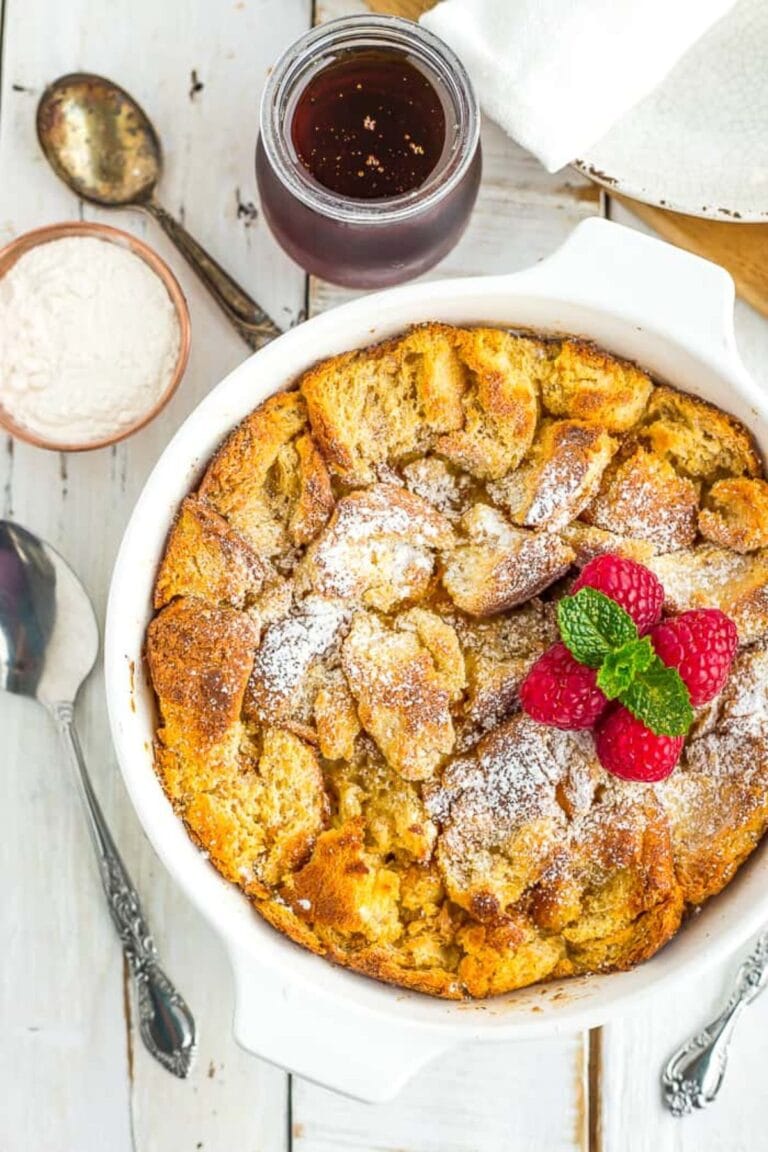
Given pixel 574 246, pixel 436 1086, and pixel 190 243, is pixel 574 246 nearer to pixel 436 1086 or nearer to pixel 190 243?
pixel 190 243

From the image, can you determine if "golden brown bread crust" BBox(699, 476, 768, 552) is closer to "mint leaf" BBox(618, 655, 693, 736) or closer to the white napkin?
"mint leaf" BBox(618, 655, 693, 736)

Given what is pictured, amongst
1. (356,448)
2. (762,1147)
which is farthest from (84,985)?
(762,1147)

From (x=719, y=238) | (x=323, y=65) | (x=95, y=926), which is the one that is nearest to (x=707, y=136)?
(x=719, y=238)

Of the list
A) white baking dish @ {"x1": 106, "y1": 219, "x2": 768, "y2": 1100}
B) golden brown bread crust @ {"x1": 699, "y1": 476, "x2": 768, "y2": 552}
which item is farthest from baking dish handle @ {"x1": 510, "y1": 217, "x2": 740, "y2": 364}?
golden brown bread crust @ {"x1": 699, "y1": 476, "x2": 768, "y2": 552}

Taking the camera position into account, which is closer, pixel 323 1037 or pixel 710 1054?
pixel 323 1037

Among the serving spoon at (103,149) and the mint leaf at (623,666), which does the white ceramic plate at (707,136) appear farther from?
the mint leaf at (623,666)

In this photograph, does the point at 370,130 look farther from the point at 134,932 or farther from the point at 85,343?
the point at 134,932
